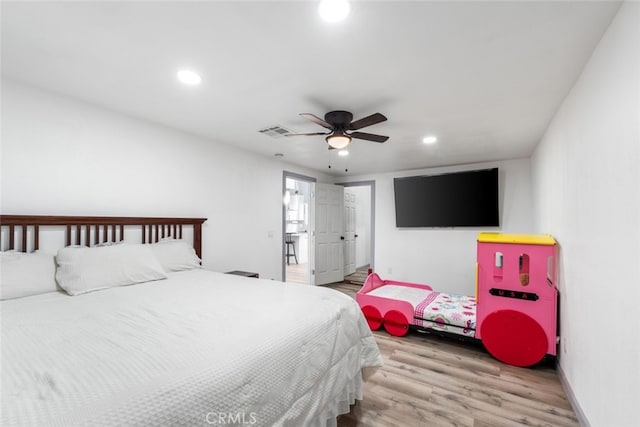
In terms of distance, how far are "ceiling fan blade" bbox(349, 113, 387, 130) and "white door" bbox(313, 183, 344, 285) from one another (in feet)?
9.52

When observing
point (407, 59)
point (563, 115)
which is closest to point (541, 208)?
point (563, 115)

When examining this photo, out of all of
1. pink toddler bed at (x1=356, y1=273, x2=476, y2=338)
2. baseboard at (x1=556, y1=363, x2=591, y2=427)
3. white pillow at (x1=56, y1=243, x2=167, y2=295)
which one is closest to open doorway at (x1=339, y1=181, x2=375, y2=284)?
pink toddler bed at (x1=356, y1=273, x2=476, y2=338)

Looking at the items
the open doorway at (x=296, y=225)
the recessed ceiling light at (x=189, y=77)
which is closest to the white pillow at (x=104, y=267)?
the recessed ceiling light at (x=189, y=77)

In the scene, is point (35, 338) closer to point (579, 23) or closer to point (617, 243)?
point (617, 243)

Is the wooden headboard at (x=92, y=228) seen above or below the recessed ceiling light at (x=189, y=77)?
below

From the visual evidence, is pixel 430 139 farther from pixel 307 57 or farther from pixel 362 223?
pixel 362 223

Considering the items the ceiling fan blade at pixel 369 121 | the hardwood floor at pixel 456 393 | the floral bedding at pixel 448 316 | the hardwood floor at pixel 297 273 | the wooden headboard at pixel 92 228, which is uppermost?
the ceiling fan blade at pixel 369 121

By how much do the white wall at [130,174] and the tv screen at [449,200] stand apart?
8.45 feet

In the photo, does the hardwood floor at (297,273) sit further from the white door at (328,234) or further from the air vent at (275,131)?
the air vent at (275,131)

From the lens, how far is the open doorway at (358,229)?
19.4ft

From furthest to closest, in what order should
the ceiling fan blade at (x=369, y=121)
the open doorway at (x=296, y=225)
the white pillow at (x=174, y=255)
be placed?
1. the open doorway at (x=296, y=225)
2. the white pillow at (x=174, y=255)
3. the ceiling fan blade at (x=369, y=121)

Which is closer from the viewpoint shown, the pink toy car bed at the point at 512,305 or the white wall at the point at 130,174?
the white wall at the point at 130,174

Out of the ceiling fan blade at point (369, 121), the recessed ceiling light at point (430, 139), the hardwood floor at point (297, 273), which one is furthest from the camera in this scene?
the hardwood floor at point (297, 273)

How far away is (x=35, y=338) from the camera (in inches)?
47.1
